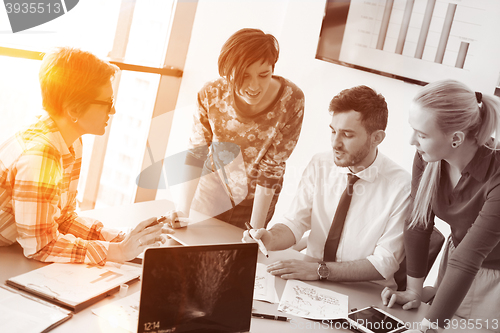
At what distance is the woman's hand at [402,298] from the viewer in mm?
1403

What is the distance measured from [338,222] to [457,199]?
448 millimetres

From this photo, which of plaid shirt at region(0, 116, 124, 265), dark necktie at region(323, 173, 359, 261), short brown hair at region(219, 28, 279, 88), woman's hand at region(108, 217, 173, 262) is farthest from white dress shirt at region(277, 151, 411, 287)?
plaid shirt at region(0, 116, 124, 265)

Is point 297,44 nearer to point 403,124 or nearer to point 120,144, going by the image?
point 403,124

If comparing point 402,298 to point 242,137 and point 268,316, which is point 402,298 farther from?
point 242,137

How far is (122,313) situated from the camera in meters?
1.09

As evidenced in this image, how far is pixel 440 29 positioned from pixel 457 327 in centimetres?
155

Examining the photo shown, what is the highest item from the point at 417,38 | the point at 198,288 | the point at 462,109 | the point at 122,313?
the point at 417,38

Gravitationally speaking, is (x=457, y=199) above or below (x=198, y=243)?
above

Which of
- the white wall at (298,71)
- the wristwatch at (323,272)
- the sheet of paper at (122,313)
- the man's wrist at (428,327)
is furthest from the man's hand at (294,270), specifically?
the white wall at (298,71)

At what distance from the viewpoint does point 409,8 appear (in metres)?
2.30

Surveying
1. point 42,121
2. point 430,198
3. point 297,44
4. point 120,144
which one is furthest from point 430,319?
point 120,144

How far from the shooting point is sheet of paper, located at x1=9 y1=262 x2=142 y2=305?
Result: 3.57 feet

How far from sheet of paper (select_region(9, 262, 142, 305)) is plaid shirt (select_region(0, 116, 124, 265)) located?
3cm

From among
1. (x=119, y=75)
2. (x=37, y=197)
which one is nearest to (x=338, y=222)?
(x=37, y=197)
